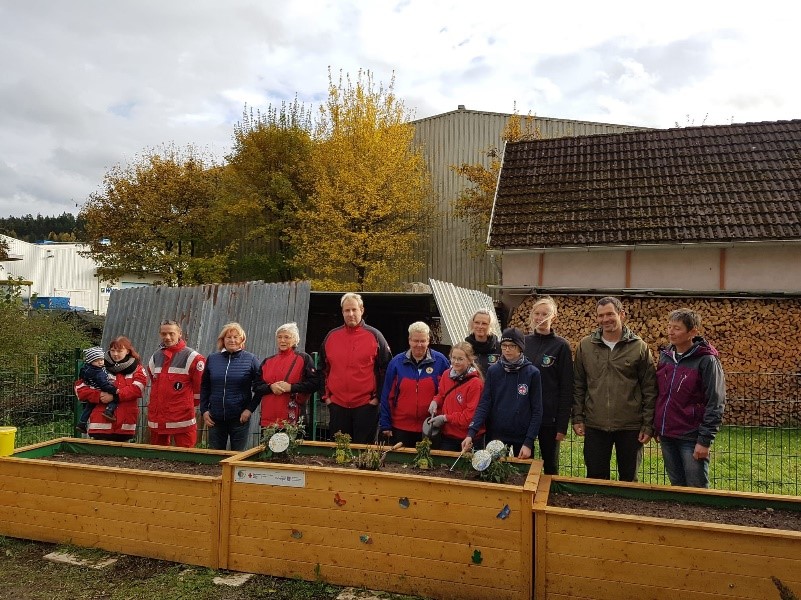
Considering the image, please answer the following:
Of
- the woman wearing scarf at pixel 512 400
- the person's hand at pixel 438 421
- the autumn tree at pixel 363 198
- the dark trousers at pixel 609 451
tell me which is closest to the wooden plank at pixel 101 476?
the person's hand at pixel 438 421

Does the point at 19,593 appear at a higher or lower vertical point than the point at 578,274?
lower

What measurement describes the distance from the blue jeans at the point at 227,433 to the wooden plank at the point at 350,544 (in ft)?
5.18

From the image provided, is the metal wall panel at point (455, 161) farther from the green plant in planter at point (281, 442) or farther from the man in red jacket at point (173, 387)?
the green plant in planter at point (281, 442)

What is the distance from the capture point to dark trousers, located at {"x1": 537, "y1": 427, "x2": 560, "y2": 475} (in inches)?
183

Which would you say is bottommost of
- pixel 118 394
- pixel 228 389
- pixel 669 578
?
pixel 669 578

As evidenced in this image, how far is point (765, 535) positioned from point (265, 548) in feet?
9.27

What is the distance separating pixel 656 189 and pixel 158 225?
18.3m

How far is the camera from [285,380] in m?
5.32

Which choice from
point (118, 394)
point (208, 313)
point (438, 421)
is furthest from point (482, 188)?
point (438, 421)

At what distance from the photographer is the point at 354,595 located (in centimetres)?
354

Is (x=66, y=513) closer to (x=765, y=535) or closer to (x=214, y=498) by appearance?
(x=214, y=498)

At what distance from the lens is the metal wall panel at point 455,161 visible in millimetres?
22125

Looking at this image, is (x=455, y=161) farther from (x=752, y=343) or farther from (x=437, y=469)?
(x=437, y=469)

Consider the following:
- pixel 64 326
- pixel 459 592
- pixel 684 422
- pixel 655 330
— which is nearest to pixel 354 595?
pixel 459 592
